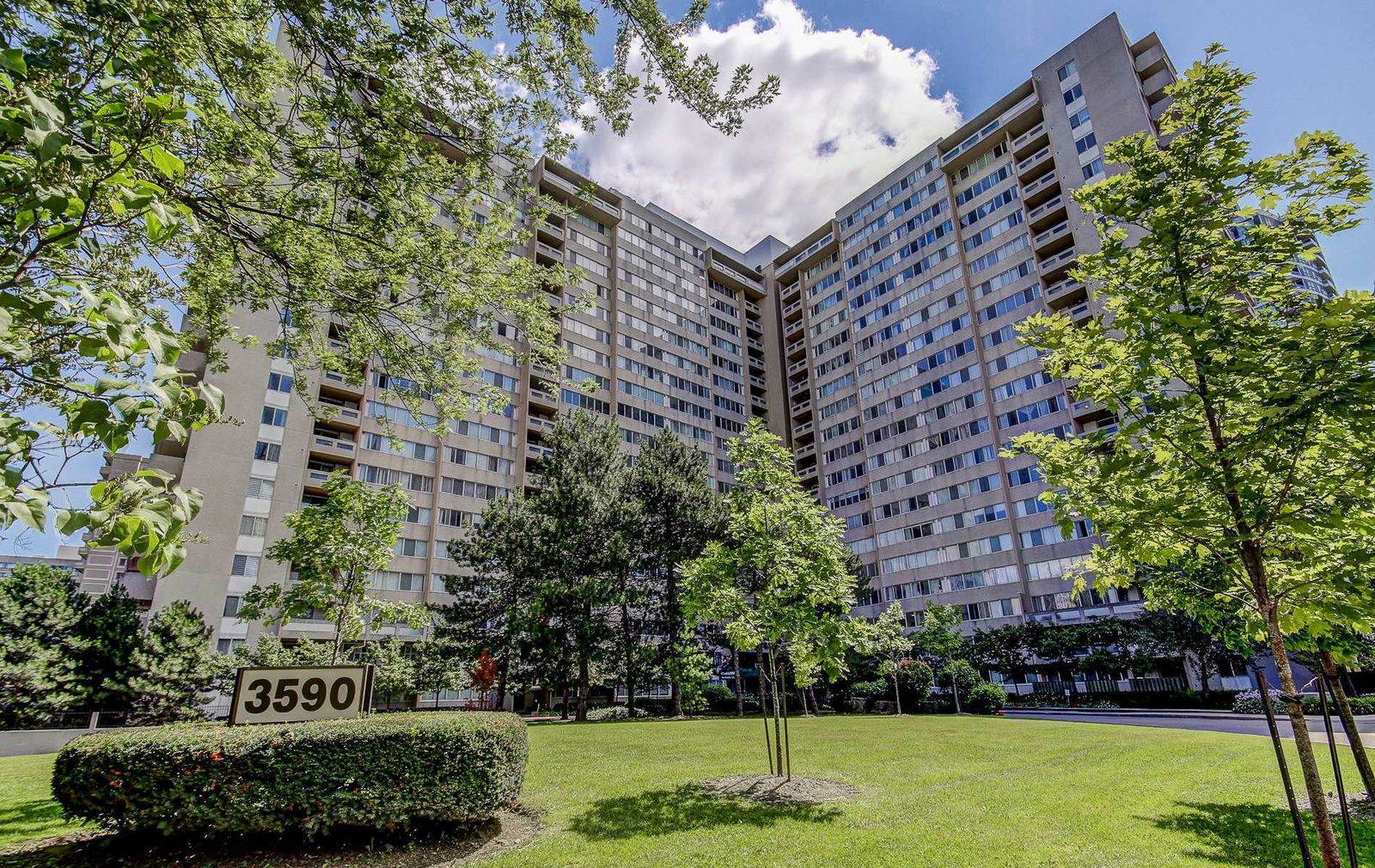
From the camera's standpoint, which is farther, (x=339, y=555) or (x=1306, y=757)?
(x=339, y=555)

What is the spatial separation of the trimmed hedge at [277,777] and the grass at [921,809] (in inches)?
52.2

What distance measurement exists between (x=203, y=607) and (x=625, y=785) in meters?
38.2

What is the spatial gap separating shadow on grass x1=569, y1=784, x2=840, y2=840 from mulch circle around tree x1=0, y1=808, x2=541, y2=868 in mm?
1342

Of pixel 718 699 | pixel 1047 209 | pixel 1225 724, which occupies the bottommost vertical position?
pixel 1225 724

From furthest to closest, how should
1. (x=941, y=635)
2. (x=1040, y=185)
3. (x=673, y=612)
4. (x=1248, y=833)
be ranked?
(x=1040, y=185) → (x=941, y=635) → (x=673, y=612) → (x=1248, y=833)

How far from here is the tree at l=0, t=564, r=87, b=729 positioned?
69.6 feet

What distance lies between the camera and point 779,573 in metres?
11.7

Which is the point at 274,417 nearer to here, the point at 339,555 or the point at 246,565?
the point at 246,565

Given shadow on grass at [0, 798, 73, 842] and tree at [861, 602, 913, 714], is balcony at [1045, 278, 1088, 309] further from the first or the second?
shadow on grass at [0, 798, 73, 842]

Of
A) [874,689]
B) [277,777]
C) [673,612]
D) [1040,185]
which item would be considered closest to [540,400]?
[673,612]

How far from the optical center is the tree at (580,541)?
3416 cm

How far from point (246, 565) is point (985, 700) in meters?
Answer: 46.6

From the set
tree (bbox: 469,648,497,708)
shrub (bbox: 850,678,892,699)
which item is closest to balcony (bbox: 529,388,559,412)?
tree (bbox: 469,648,497,708)

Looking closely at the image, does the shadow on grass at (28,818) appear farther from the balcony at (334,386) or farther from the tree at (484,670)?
the balcony at (334,386)
